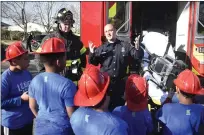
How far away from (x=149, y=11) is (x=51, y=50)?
4086 mm

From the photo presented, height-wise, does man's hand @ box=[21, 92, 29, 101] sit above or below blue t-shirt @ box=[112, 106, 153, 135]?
above

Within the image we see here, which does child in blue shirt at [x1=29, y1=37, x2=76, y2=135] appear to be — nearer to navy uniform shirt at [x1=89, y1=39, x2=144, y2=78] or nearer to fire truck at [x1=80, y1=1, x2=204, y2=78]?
navy uniform shirt at [x1=89, y1=39, x2=144, y2=78]

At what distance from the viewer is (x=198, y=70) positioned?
4.71 m

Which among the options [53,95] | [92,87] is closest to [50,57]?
[53,95]

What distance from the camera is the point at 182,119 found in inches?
86.7

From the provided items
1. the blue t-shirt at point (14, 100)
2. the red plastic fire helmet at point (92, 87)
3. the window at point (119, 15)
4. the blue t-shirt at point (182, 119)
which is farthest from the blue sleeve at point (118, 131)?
the window at point (119, 15)

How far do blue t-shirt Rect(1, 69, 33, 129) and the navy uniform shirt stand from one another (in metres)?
1.17

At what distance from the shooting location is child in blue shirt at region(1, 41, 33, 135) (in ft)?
8.16

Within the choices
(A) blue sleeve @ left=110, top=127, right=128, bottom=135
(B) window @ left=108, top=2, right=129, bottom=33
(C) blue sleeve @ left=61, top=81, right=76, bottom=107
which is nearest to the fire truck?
(B) window @ left=108, top=2, right=129, bottom=33

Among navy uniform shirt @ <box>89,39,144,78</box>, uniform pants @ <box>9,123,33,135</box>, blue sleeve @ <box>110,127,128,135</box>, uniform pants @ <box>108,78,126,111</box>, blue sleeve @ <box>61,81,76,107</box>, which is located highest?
navy uniform shirt @ <box>89,39,144,78</box>

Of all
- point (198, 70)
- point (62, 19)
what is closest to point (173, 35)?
point (198, 70)

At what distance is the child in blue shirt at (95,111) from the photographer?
1701 millimetres

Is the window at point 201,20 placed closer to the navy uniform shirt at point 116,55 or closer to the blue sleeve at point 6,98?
the navy uniform shirt at point 116,55

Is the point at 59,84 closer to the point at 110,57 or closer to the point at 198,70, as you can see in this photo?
the point at 110,57
